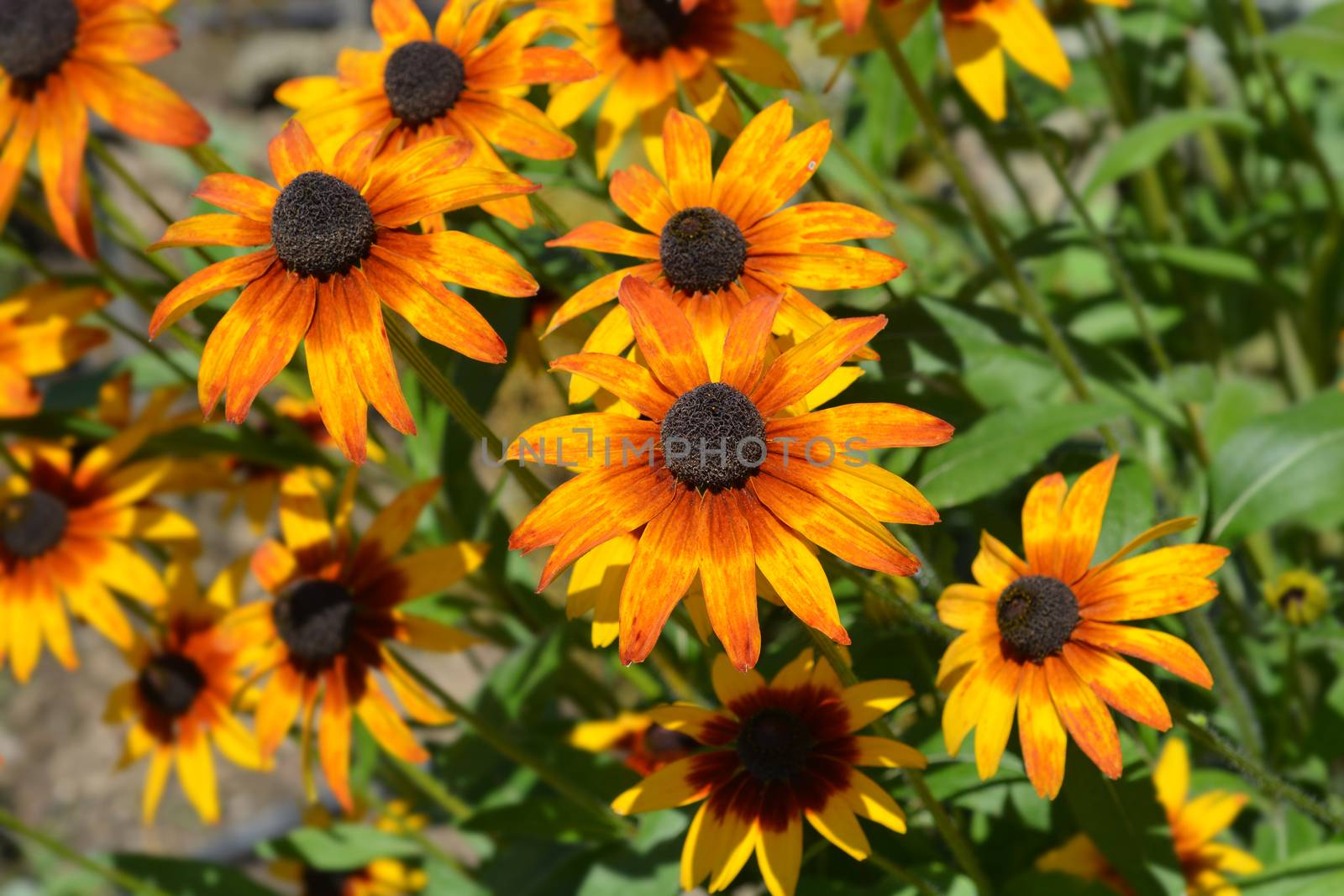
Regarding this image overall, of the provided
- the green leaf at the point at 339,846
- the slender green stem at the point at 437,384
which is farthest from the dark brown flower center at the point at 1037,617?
the green leaf at the point at 339,846

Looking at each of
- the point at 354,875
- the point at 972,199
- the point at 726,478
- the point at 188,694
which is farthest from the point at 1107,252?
the point at 354,875

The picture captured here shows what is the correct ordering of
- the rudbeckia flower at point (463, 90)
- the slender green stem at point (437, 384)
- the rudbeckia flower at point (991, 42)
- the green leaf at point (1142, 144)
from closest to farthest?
1. the slender green stem at point (437, 384)
2. the rudbeckia flower at point (463, 90)
3. the rudbeckia flower at point (991, 42)
4. the green leaf at point (1142, 144)

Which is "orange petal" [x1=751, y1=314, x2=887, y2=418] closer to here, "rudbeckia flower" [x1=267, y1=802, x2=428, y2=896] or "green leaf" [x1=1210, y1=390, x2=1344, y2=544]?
"green leaf" [x1=1210, y1=390, x2=1344, y2=544]

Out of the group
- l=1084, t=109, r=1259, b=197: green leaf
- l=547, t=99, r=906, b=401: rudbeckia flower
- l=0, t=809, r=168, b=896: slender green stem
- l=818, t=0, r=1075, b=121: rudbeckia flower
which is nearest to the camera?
l=547, t=99, r=906, b=401: rudbeckia flower

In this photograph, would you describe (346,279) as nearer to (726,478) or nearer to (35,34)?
(726,478)

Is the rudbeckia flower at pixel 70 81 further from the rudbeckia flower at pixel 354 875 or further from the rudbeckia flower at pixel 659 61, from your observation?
the rudbeckia flower at pixel 354 875

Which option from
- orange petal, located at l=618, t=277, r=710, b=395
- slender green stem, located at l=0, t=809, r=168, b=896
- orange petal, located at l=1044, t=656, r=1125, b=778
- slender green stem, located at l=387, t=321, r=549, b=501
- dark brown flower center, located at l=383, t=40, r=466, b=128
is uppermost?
dark brown flower center, located at l=383, t=40, r=466, b=128

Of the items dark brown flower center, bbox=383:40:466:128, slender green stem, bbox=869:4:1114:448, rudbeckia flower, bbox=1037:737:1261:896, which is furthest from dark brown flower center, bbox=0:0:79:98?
rudbeckia flower, bbox=1037:737:1261:896
